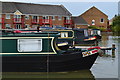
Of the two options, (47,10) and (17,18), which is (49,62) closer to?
(17,18)

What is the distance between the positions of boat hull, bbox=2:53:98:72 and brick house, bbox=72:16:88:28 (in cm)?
5534

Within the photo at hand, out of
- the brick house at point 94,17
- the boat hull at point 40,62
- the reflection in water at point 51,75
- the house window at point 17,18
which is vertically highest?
the brick house at point 94,17

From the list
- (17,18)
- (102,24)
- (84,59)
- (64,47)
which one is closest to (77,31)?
(64,47)

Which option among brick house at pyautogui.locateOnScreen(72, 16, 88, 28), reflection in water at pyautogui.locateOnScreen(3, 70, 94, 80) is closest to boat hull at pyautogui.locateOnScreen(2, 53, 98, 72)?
reflection in water at pyautogui.locateOnScreen(3, 70, 94, 80)

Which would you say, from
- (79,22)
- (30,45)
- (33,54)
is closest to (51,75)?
(33,54)

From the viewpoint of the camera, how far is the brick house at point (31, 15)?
57.2 m

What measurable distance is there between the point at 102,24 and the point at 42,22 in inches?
947

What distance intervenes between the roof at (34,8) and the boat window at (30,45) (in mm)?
43029

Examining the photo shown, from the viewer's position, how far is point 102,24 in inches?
3137

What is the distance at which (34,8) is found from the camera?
61.3 meters

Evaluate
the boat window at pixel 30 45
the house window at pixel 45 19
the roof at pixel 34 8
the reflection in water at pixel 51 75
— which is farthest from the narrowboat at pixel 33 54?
the house window at pixel 45 19

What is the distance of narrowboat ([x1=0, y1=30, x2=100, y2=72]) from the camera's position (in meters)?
14.8

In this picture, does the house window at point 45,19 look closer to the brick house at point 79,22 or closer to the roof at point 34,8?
the roof at point 34,8

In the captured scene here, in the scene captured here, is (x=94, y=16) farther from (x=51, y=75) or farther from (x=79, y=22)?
Answer: (x=51, y=75)
